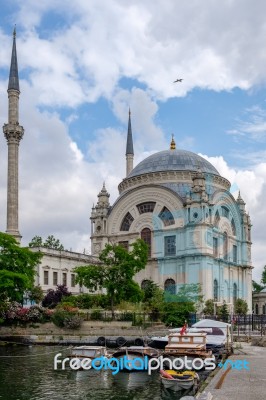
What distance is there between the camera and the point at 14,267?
51656 mm

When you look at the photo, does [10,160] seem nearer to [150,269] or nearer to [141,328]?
[150,269]

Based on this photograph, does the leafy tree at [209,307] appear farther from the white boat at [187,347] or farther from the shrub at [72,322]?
the white boat at [187,347]

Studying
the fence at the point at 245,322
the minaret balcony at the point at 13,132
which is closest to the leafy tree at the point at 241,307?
the fence at the point at 245,322

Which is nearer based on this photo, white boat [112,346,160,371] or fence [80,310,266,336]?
white boat [112,346,160,371]

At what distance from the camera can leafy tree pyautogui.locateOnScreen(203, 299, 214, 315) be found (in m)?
61.5

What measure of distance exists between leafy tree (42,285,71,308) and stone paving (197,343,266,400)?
33028 mm

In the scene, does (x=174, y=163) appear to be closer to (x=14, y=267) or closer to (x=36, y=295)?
(x=36, y=295)

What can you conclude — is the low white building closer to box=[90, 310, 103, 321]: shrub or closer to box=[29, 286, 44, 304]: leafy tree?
box=[29, 286, 44, 304]: leafy tree

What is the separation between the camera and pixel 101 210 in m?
77.0

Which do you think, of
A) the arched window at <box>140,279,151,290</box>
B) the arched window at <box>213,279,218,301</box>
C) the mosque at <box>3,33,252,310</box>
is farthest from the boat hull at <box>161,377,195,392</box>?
the arched window at <box>140,279,151,290</box>

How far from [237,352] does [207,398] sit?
1841cm

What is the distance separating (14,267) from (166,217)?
25170 mm

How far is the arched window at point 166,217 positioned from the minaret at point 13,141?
17851 millimetres

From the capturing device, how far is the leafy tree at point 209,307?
61497 millimetres
